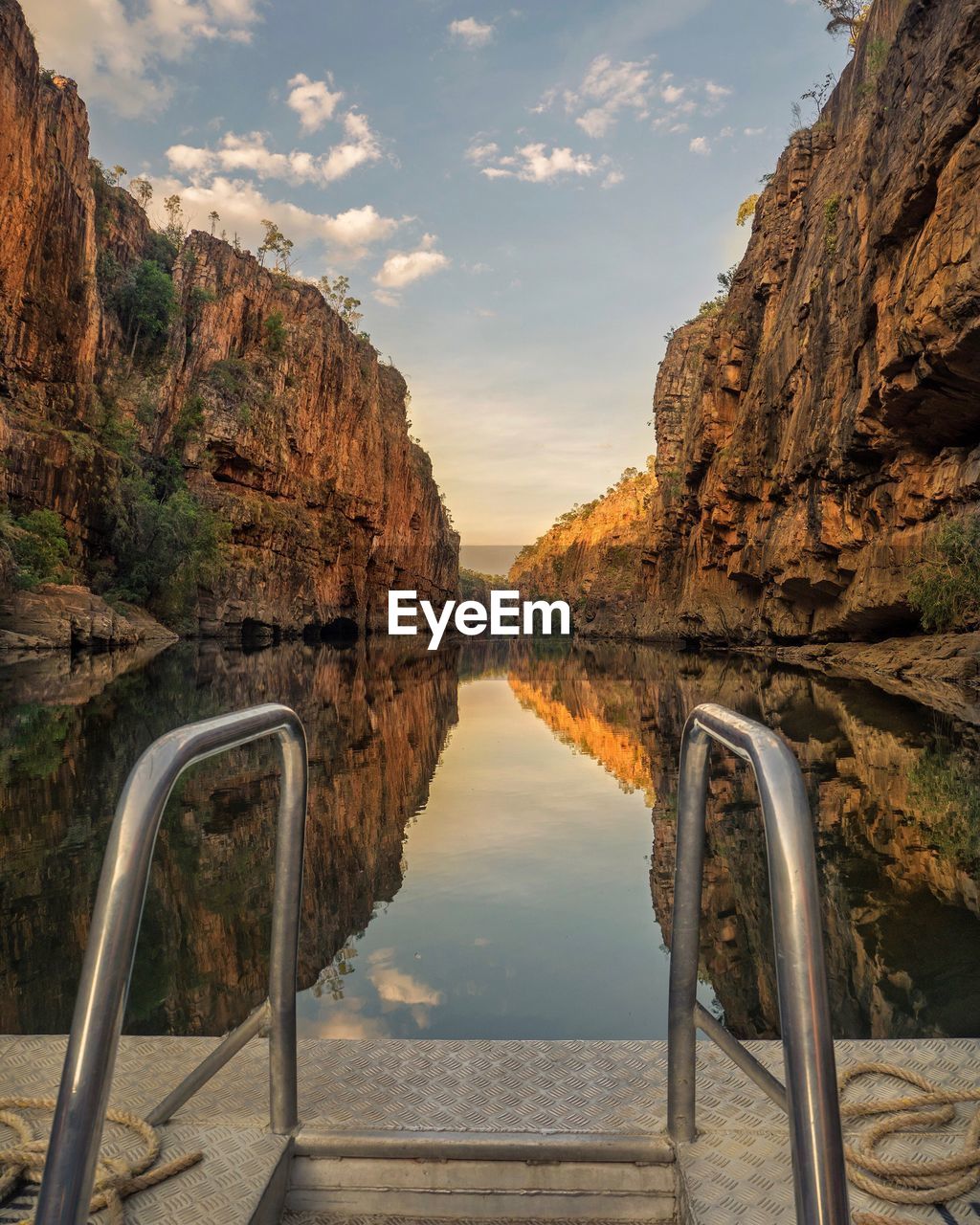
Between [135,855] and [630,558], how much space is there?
85.0 meters

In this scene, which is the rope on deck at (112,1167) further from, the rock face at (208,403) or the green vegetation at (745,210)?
the green vegetation at (745,210)

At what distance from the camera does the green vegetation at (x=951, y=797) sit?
562 centimetres

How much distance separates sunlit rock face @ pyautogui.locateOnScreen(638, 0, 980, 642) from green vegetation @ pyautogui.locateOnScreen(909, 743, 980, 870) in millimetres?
11263

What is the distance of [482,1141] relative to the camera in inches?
82.3

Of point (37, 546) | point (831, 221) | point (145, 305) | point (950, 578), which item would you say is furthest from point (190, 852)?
point (145, 305)

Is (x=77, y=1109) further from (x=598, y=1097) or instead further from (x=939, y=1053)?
(x=939, y=1053)

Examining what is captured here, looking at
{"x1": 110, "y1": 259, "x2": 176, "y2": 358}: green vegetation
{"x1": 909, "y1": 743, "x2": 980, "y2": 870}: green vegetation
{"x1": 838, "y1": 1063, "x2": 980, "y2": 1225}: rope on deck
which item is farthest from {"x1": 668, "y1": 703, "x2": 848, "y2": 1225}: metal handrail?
{"x1": 110, "y1": 259, "x2": 176, "y2": 358}: green vegetation

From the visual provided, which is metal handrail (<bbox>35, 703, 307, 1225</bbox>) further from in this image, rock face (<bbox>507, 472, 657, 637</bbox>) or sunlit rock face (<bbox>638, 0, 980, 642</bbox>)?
rock face (<bbox>507, 472, 657, 637</bbox>)

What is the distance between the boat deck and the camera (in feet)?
6.41

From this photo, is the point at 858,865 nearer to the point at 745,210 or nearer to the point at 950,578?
the point at 950,578

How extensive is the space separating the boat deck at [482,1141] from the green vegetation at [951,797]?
3529 millimetres

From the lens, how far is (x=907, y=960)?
391 cm

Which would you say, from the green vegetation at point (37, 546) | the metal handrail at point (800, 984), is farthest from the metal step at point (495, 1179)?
the green vegetation at point (37, 546)

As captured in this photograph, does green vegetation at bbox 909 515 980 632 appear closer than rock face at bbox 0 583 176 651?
Yes
